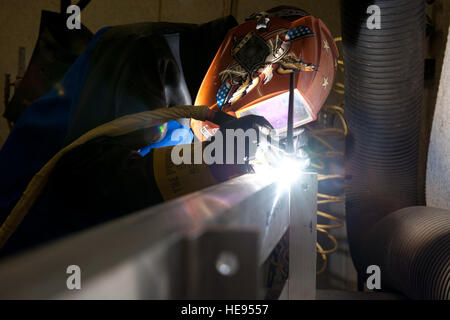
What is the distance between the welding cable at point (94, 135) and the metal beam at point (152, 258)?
58cm

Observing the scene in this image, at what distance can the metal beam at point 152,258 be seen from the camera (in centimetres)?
15

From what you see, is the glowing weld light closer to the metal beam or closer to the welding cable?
the welding cable

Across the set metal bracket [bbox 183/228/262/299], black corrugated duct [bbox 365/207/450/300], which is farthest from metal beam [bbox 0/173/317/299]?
black corrugated duct [bbox 365/207/450/300]

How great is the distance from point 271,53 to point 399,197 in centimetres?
99

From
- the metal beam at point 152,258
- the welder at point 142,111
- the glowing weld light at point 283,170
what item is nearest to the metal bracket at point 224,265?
the metal beam at point 152,258

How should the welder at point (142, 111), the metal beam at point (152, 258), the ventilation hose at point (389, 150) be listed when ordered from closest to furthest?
the metal beam at point (152, 258), the welder at point (142, 111), the ventilation hose at point (389, 150)

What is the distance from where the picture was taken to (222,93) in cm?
127

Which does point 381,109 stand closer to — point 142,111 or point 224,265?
point 142,111

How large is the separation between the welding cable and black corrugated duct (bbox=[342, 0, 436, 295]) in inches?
34.3

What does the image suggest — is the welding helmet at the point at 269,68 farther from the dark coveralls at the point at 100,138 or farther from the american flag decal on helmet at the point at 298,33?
the dark coveralls at the point at 100,138

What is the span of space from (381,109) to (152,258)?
1452mm

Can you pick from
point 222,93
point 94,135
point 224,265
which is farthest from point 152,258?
point 222,93

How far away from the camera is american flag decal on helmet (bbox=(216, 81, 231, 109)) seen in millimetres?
1257
